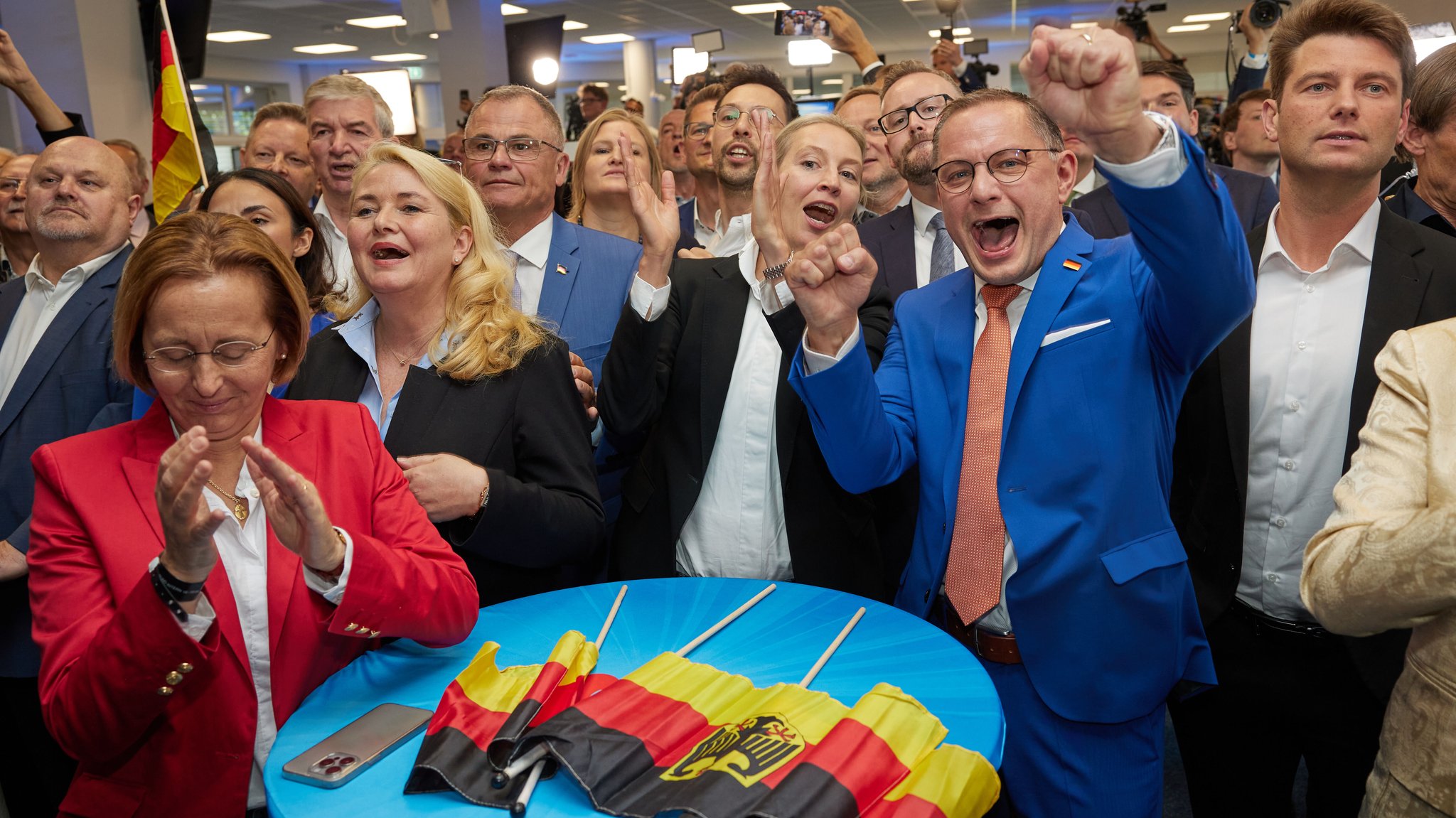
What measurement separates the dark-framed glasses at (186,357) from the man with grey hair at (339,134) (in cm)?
199

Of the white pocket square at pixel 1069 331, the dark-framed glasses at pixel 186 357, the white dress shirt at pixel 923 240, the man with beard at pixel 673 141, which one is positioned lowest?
the white pocket square at pixel 1069 331

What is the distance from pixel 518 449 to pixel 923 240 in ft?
5.13

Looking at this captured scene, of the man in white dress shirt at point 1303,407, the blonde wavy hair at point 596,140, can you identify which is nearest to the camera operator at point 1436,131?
the man in white dress shirt at point 1303,407

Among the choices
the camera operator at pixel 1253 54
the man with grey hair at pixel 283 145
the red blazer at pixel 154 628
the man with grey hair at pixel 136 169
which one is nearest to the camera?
the red blazer at pixel 154 628

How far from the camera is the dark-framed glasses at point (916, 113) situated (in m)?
3.20

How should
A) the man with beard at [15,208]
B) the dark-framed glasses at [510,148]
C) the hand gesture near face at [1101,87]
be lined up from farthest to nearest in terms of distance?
1. the man with beard at [15,208]
2. the dark-framed glasses at [510,148]
3. the hand gesture near face at [1101,87]

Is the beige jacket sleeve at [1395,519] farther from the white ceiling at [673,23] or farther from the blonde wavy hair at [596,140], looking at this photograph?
the white ceiling at [673,23]

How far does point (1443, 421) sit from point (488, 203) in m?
2.58

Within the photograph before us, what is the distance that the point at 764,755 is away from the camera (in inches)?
47.6

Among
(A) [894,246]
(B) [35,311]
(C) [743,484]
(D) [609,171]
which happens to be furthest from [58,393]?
(A) [894,246]

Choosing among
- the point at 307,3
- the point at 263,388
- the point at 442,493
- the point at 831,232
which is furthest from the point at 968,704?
the point at 307,3

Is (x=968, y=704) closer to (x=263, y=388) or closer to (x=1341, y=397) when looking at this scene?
(x=1341, y=397)

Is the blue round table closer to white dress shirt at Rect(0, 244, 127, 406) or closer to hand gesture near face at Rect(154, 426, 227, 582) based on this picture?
hand gesture near face at Rect(154, 426, 227, 582)

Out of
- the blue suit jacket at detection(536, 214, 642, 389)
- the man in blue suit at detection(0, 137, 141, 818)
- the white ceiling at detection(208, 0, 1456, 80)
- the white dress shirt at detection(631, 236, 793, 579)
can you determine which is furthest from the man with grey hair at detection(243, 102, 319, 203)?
the white ceiling at detection(208, 0, 1456, 80)
